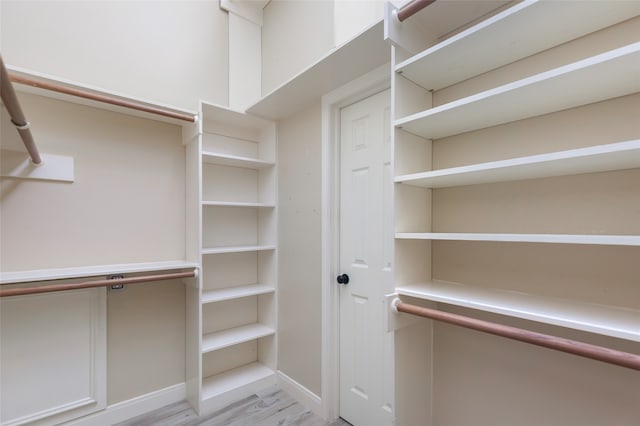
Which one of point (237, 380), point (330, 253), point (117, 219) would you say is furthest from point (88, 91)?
point (237, 380)

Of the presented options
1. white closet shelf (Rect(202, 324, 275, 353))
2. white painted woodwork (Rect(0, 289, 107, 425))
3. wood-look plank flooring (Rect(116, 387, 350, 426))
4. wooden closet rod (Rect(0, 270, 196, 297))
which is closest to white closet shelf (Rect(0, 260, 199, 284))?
wooden closet rod (Rect(0, 270, 196, 297))

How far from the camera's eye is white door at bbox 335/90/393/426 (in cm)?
175

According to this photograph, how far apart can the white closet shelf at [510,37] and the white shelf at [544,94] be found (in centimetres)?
21

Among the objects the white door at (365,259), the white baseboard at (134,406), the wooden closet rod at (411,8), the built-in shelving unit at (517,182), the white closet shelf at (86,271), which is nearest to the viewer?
the built-in shelving unit at (517,182)

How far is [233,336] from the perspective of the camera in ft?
7.58

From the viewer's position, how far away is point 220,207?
7.98ft

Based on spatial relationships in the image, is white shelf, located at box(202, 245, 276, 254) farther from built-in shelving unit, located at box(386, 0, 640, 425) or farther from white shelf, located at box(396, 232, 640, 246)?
white shelf, located at box(396, 232, 640, 246)

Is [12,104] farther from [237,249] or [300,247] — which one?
[300,247]

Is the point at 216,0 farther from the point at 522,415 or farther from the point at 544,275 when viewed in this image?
the point at 522,415

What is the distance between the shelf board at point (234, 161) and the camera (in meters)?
2.18

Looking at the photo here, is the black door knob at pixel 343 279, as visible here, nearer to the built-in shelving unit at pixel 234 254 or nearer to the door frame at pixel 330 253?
the door frame at pixel 330 253

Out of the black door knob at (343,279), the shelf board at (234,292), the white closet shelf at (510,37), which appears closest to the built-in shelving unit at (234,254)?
the shelf board at (234,292)

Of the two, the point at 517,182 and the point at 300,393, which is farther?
the point at 300,393

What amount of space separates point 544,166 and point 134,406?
2688 millimetres
